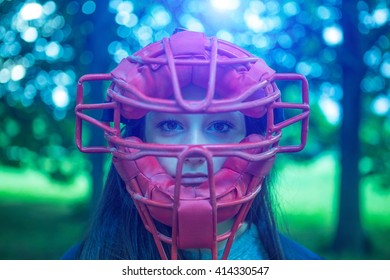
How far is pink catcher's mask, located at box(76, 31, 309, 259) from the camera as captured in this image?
614mm

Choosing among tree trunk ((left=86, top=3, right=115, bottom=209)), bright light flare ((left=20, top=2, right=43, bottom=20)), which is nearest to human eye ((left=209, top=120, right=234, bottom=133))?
tree trunk ((left=86, top=3, right=115, bottom=209))

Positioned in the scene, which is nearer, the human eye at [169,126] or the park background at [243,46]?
the human eye at [169,126]

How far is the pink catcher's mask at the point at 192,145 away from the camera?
24.2 inches

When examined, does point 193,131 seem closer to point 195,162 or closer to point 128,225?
point 195,162

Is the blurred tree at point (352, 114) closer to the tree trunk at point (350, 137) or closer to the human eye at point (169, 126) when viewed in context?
the tree trunk at point (350, 137)

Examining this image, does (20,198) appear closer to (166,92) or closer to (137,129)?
(137,129)

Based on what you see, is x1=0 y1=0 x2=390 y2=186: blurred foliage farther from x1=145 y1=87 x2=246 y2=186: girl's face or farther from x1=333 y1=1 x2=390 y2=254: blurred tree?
x1=145 y1=87 x2=246 y2=186: girl's face

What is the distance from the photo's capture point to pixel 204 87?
0.68 metres

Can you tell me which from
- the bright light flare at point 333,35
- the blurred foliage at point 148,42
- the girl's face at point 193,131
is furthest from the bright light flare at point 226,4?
the girl's face at point 193,131

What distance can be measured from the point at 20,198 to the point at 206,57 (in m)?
0.58

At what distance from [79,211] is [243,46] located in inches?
21.1

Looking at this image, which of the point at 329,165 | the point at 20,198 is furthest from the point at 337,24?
the point at 20,198

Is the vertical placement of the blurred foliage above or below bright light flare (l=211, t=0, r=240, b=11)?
below

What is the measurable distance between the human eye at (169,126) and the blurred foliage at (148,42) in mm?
350
